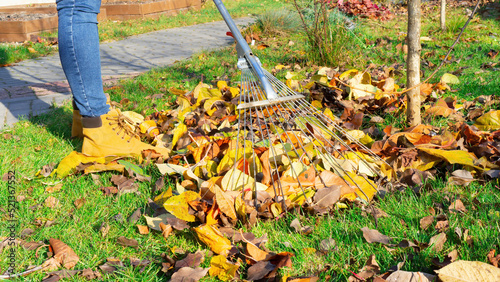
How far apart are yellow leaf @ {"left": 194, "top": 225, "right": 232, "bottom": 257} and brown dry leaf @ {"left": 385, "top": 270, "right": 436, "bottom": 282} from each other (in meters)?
0.55

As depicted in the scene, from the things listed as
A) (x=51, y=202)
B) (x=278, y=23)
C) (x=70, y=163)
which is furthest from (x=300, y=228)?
(x=278, y=23)

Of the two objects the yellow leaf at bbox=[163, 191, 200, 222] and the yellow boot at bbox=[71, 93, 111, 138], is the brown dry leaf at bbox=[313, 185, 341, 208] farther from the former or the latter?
the yellow boot at bbox=[71, 93, 111, 138]

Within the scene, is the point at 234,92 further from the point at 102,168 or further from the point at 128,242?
the point at 128,242

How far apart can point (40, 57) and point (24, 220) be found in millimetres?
4594

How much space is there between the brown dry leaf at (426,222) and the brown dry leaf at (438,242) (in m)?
0.11

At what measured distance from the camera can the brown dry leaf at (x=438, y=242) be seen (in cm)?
127

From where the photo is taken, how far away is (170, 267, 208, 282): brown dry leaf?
1.26 meters

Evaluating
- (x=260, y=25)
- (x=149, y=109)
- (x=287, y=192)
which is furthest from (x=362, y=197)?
(x=260, y=25)

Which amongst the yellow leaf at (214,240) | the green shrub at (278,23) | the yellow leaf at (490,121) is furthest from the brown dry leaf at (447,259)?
the green shrub at (278,23)

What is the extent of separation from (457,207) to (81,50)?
6.15 ft

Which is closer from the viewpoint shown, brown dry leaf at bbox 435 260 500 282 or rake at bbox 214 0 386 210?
brown dry leaf at bbox 435 260 500 282

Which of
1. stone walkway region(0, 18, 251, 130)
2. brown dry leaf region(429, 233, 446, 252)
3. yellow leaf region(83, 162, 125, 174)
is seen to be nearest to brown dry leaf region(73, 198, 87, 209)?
yellow leaf region(83, 162, 125, 174)

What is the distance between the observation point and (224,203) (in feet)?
5.07

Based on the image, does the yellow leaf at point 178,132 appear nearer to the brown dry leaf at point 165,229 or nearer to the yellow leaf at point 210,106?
the yellow leaf at point 210,106
